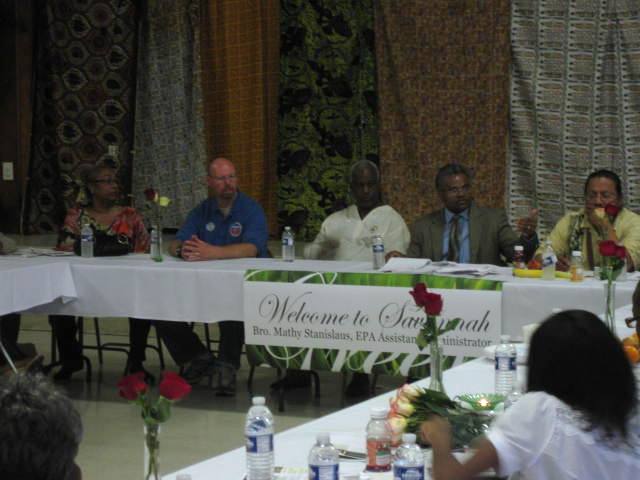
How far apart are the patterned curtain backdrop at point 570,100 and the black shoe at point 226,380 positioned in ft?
8.48

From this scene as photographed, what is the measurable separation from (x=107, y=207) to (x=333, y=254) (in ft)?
4.26

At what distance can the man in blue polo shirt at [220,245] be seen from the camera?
6.18 meters

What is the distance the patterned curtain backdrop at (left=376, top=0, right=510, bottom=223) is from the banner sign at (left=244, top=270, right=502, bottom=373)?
268 centimetres

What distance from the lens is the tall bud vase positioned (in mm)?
6074

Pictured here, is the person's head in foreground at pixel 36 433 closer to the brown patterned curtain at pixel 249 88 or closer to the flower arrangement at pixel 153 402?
the flower arrangement at pixel 153 402

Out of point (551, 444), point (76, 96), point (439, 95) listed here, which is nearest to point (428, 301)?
point (551, 444)

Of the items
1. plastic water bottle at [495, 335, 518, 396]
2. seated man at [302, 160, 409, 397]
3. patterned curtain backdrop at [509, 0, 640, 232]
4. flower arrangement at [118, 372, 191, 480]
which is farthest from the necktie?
flower arrangement at [118, 372, 191, 480]

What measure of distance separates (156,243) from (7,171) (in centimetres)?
434

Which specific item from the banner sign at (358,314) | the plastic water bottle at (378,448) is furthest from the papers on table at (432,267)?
the plastic water bottle at (378,448)

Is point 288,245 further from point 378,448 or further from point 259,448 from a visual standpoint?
point 259,448

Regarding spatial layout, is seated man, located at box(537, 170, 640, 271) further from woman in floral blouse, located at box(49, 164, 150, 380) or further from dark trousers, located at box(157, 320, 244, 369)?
woman in floral blouse, located at box(49, 164, 150, 380)

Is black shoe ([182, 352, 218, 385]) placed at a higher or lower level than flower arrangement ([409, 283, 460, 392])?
lower

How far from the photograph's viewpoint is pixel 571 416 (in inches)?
84.4

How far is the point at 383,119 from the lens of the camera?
8.27 metres
